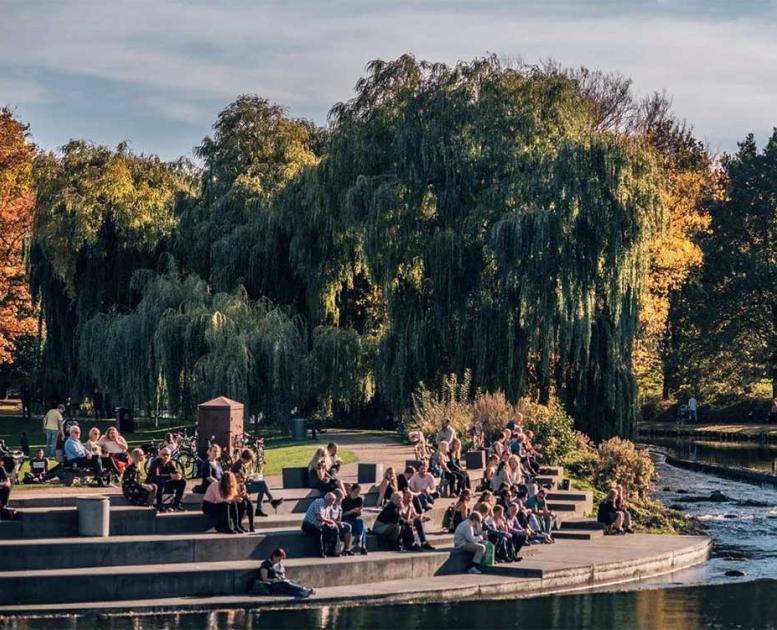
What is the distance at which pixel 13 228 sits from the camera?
6306 cm

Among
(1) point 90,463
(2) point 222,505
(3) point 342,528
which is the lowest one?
(3) point 342,528

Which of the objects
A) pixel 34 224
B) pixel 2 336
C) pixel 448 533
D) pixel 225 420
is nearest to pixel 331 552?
pixel 448 533

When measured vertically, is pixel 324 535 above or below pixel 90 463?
below

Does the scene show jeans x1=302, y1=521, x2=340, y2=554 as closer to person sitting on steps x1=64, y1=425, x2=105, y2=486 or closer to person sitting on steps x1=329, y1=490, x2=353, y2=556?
person sitting on steps x1=329, y1=490, x2=353, y2=556

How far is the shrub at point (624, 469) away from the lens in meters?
36.1

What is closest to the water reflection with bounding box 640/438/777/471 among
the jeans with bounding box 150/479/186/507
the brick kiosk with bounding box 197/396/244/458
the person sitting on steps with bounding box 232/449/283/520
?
the brick kiosk with bounding box 197/396/244/458

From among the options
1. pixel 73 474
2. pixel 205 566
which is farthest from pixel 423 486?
pixel 73 474

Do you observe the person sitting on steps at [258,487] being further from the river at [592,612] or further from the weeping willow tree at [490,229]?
the weeping willow tree at [490,229]

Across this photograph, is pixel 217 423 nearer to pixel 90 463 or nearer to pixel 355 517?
pixel 90 463

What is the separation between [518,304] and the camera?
41.6 m

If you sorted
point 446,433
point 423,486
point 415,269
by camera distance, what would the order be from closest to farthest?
point 423,486 < point 446,433 < point 415,269

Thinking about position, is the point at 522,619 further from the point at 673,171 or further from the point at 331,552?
the point at 673,171

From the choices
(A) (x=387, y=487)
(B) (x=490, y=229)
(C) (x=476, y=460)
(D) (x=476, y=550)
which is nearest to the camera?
(D) (x=476, y=550)

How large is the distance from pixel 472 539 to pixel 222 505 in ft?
15.4
